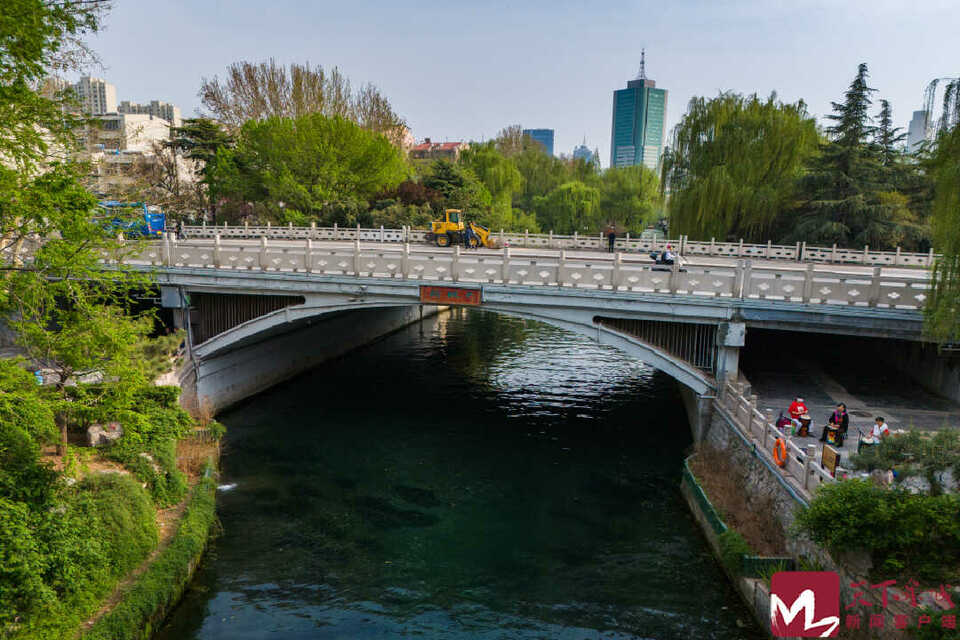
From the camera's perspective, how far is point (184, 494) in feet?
52.6

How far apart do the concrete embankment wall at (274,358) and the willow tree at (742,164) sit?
65.5ft

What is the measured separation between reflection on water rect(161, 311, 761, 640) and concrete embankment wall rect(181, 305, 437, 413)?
87cm

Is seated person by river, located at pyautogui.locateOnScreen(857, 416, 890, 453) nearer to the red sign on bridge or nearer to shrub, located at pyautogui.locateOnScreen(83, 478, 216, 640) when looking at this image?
the red sign on bridge

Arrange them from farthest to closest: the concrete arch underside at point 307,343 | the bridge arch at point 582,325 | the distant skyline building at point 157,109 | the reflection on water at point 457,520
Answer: the distant skyline building at point 157,109 < the concrete arch underside at point 307,343 < the bridge arch at point 582,325 < the reflection on water at point 457,520

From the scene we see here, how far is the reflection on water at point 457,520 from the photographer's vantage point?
500 inches

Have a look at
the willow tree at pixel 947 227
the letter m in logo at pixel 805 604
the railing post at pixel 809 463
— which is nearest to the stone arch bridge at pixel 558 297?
the willow tree at pixel 947 227

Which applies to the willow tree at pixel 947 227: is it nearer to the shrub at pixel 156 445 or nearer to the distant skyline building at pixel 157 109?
the shrub at pixel 156 445

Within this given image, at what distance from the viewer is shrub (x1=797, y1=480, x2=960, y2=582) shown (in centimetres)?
970

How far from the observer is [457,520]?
16.6 meters

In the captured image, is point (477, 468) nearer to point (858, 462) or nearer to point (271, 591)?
point (271, 591)

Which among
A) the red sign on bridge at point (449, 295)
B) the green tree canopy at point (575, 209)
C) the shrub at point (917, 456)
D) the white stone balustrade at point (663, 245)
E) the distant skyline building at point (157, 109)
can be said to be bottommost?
the shrub at point (917, 456)

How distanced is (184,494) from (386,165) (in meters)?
37.9

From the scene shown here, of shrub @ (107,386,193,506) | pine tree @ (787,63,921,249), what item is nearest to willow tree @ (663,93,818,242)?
pine tree @ (787,63,921,249)

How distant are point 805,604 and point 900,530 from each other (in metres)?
2.40
